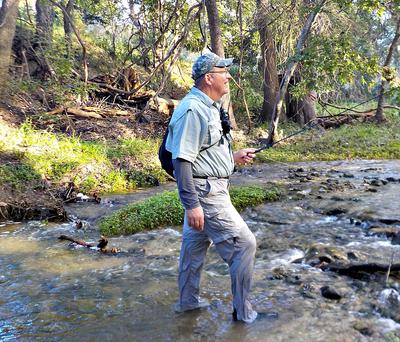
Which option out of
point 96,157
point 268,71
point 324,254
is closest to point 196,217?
point 324,254

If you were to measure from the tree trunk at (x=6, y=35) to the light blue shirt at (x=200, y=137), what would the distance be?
10.3 metres

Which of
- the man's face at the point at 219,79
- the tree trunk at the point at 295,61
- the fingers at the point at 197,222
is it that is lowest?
the fingers at the point at 197,222

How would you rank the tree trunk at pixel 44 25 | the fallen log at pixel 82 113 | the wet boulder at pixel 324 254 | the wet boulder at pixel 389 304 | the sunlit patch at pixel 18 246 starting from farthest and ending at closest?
the tree trunk at pixel 44 25
the fallen log at pixel 82 113
the sunlit patch at pixel 18 246
the wet boulder at pixel 324 254
the wet boulder at pixel 389 304

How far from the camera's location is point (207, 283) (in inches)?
192

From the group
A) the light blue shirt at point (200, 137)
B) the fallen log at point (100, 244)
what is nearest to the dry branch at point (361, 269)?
the light blue shirt at point (200, 137)

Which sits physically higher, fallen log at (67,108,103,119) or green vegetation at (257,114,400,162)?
fallen log at (67,108,103,119)

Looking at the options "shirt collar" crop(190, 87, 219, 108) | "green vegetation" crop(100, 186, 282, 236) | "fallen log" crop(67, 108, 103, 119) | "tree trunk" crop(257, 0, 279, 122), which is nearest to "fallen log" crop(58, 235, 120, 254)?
"green vegetation" crop(100, 186, 282, 236)

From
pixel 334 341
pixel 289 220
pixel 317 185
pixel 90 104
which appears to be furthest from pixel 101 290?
pixel 90 104

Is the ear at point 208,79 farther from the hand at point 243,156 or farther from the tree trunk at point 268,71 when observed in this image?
the tree trunk at point 268,71

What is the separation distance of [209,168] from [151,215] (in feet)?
13.0

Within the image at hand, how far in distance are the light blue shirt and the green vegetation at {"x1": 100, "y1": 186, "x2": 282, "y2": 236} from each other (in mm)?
3770

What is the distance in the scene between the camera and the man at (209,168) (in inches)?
132

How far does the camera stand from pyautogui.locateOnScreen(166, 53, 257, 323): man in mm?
3363

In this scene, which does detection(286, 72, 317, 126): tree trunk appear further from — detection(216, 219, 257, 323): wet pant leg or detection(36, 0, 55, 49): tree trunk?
detection(216, 219, 257, 323): wet pant leg
